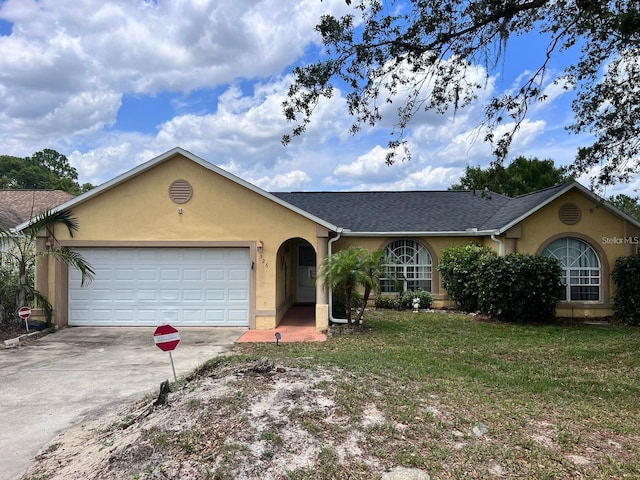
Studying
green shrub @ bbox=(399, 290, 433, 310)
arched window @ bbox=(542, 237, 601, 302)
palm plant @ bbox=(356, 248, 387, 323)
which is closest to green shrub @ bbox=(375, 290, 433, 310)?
green shrub @ bbox=(399, 290, 433, 310)

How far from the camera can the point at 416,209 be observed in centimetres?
1770

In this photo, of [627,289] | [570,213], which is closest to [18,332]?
[570,213]

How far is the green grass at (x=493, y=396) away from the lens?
398 cm

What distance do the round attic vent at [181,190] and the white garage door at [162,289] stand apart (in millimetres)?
1496

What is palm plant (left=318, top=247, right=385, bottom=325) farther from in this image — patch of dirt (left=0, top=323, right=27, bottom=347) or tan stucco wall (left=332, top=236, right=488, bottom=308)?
patch of dirt (left=0, top=323, right=27, bottom=347)

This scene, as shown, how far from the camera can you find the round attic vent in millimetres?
11828

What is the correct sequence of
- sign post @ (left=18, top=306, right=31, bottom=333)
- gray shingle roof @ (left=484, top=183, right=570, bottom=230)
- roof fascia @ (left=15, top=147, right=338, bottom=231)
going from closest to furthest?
sign post @ (left=18, top=306, right=31, bottom=333), roof fascia @ (left=15, top=147, right=338, bottom=231), gray shingle roof @ (left=484, top=183, right=570, bottom=230)

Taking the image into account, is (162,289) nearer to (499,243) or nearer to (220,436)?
(220,436)

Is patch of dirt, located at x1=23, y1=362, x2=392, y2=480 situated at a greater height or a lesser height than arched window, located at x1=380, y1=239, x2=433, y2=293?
lesser

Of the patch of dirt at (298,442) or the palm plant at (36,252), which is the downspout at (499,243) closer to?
the patch of dirt at (298,442)

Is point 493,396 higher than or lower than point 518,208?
lower

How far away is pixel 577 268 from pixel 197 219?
39.6 feet

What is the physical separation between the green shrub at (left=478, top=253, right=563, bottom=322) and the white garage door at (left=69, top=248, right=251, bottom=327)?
7.21 meters

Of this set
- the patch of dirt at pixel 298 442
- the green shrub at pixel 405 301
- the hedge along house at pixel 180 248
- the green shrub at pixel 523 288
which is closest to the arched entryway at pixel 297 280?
the hedge along house at pixel 180 248
